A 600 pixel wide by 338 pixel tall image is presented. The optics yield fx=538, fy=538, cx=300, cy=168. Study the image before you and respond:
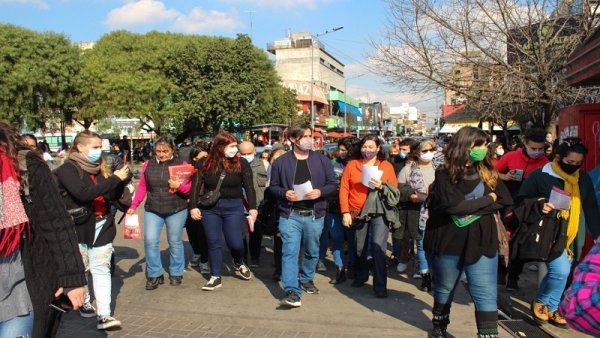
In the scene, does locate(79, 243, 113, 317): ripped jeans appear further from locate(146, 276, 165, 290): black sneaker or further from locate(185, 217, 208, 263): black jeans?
locate(185, 217, 208, 263): black jeans

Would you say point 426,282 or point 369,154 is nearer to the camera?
point 369,154

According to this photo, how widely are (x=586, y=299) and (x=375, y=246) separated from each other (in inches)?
163

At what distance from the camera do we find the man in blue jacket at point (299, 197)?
547 centimetres

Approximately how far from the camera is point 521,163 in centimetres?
621

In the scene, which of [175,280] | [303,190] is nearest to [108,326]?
[175,280]

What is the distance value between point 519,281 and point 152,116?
3194 centimetres

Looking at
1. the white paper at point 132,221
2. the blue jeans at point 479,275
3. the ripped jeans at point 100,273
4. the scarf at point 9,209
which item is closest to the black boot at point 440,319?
the blue jeans at point 479,275

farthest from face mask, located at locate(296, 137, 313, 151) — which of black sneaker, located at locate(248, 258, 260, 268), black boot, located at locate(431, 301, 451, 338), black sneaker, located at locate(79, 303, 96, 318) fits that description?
black sneaker, located at locate(79, 303, 96, 318)

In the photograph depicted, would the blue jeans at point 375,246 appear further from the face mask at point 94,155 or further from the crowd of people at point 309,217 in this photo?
the face mask at point 94,155

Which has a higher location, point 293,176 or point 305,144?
point 305,144

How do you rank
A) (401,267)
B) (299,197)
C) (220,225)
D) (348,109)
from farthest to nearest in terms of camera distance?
(348,109) < (401,267) < (220,225) < (299,197)

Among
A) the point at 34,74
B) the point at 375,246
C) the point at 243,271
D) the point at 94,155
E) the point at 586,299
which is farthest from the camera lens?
the point at 34,74

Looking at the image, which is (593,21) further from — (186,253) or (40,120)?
(40,120)

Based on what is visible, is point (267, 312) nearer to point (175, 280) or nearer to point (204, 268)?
point (175, 280)
